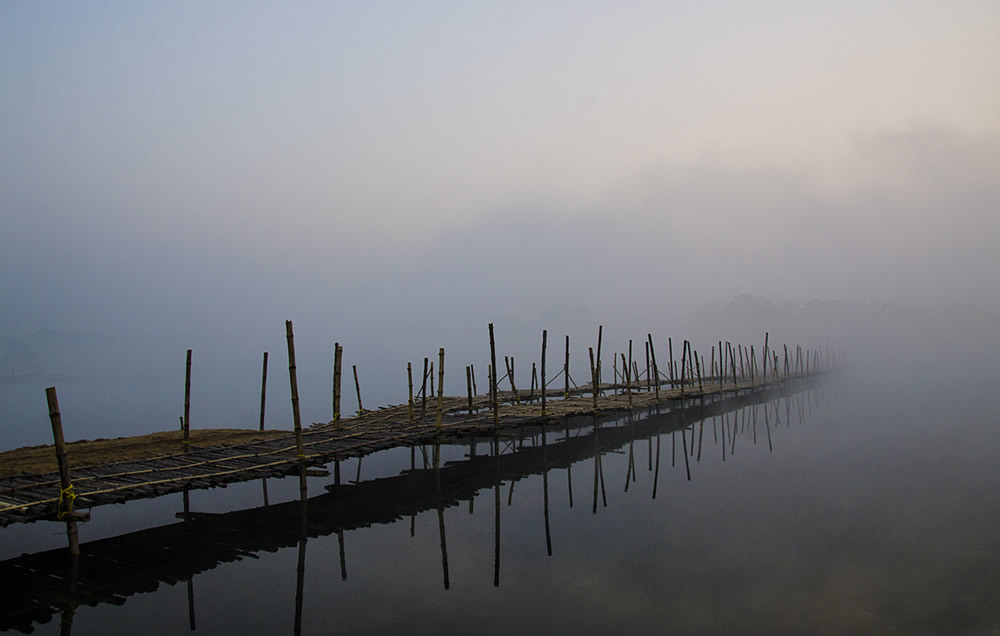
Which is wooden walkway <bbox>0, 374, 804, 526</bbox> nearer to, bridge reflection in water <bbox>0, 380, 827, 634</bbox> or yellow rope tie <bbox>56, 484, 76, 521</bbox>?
yellow rope tie <bbox>56, 484, 76, 521</bbox>

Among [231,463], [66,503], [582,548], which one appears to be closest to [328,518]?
[231,463]

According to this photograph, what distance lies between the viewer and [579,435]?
2386cm

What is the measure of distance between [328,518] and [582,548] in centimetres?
511

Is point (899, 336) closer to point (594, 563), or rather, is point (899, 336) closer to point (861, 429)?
point (861, 429)

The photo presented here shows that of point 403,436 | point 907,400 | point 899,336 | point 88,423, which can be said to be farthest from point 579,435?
point 899,336

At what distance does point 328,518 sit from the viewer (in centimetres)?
1238

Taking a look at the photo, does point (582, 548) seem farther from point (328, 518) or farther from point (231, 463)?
point (231, 463)

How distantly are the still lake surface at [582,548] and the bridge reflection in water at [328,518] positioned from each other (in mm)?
87

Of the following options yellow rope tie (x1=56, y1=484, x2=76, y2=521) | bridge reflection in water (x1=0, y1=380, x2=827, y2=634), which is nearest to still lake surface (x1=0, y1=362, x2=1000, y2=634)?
bridge reflection in water (x1=0, y1=380, x2=827, y2=634)

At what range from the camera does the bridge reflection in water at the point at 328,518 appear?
28.5 feet

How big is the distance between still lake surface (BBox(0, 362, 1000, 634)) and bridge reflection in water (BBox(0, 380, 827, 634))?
0.29ft

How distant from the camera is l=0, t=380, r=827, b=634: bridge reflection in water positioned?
867 centimetres

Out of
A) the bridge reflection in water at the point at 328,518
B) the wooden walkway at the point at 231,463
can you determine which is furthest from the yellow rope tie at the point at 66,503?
the bridge reflection in water at the point at 328,518

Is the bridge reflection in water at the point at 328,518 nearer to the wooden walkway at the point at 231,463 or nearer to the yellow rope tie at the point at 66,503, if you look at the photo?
the wooden walkway at the point at 231,463
